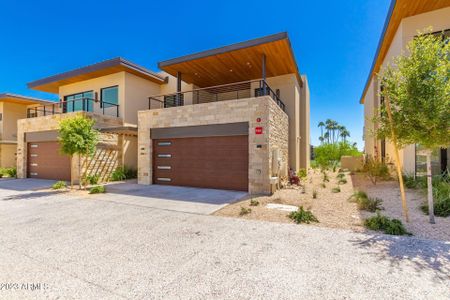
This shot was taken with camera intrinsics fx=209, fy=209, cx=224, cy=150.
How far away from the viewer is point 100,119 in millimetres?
13398

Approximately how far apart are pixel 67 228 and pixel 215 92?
12.6 m

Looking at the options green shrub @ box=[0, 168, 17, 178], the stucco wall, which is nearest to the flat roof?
the stucco wall

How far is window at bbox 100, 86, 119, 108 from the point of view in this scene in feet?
48.3

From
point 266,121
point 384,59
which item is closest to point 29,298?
point 266,121

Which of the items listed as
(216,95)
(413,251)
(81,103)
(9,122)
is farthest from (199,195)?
(9,122)

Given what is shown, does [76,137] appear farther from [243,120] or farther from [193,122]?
[243,120]

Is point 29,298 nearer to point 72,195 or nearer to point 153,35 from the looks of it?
point 72,195

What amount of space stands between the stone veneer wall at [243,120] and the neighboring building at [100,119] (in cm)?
234

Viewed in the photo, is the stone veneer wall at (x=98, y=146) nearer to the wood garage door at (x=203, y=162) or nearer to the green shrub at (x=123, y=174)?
the green shrub at (x=123, y=174)

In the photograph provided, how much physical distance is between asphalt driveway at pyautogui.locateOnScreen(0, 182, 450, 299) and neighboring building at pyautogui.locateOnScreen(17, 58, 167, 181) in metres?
8.73

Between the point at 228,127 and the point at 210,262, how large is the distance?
7229 mm

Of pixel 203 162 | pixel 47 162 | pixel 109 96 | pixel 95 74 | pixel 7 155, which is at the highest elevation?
pixel 95 74

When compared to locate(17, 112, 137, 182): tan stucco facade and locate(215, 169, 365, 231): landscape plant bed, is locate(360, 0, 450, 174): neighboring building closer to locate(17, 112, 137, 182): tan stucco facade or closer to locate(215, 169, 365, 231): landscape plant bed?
locate(215, 169, 365, 231): landscape plant bed

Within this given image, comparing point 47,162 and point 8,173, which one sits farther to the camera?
point 8,173
